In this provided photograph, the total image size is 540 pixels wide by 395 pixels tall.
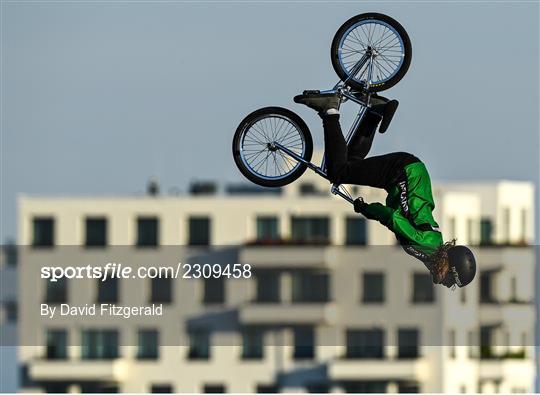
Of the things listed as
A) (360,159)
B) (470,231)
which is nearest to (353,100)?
(360,159)

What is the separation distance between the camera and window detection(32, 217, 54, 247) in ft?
324

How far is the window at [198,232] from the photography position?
9812 centimetres

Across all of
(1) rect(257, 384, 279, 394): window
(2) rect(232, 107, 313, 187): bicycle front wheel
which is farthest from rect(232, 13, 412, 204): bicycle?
(1) rect(257, 384, 279, 394): window

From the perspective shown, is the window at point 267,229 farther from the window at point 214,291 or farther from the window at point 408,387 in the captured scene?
the window at point 408,387

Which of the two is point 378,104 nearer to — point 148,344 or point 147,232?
point 147,232

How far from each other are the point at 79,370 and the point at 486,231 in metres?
24.0

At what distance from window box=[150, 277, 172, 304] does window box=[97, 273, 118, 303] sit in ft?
6.74

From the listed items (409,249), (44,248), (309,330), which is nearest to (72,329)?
(44,248)

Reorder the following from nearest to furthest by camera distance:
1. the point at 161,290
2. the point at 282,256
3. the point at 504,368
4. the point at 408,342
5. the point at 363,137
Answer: the point at 363,137, the point at 282,256, the point at 408,342, the point at 161,290, the point at 504,368

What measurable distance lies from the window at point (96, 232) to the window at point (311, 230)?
10623 mm

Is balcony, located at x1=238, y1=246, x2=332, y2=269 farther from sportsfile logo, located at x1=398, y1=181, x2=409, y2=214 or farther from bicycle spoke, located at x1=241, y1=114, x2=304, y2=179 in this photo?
sportsfile logo, located at x1=398, y1=181, x2=409, y2=214

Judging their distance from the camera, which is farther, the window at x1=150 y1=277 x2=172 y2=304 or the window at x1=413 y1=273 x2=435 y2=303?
the window at x1=150 y1=277 x2=172 y2=304

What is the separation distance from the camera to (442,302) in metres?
96.1

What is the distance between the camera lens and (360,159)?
934 inches
